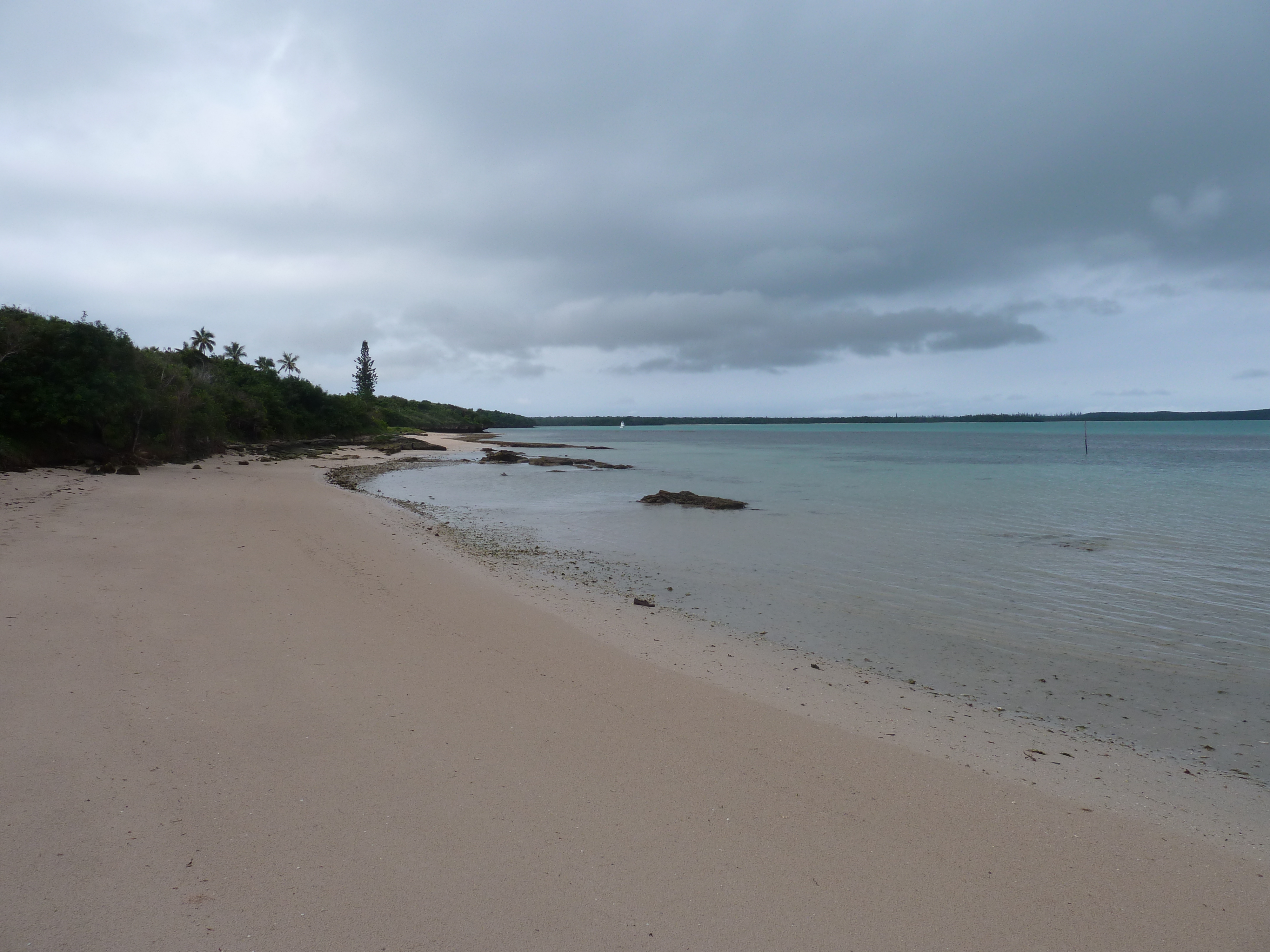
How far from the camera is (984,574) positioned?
1238 centimetres

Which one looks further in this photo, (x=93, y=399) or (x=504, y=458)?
(x=504, y=458)

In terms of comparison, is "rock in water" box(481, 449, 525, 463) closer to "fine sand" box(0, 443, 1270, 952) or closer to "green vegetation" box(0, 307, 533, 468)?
"green vegetation" box(0, 307, 533, 468)

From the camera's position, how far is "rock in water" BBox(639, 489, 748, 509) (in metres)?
22.8

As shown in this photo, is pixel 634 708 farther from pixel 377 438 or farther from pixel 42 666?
pixel 377 438

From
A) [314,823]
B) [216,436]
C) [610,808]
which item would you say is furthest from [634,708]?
[216,436]

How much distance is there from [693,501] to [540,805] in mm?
19677

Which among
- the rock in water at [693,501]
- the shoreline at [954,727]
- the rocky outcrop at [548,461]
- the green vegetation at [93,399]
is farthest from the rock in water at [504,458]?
the shoreline at [954,727]

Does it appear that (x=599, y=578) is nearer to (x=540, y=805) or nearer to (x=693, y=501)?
(x=540, y=805)

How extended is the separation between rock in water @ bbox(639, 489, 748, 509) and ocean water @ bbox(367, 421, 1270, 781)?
75 centimetres

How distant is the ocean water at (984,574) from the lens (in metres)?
6.70

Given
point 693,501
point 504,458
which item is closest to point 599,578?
point 693,501

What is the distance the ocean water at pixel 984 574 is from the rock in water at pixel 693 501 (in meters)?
0.75

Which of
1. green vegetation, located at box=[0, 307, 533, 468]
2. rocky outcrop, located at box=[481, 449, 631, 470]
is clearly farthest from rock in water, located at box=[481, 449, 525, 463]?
green vegetation, located at box=[0, 307, 533, 468]

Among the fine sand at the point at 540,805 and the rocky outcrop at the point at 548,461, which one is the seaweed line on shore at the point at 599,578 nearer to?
the fine sand at the point at 540,805
